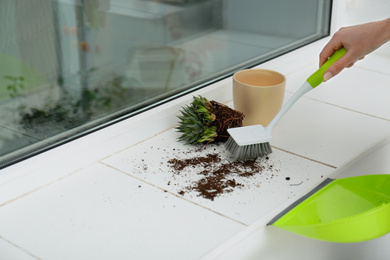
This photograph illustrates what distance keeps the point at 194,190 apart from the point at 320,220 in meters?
0.21

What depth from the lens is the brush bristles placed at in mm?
956

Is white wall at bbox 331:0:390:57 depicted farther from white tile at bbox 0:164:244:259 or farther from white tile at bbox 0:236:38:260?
white tile at bbox 0:236:38:260

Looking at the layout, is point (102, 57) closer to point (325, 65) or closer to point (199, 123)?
point (199, 123)

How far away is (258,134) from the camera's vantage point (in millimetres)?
955

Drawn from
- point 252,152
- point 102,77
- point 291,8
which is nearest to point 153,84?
point 102,77

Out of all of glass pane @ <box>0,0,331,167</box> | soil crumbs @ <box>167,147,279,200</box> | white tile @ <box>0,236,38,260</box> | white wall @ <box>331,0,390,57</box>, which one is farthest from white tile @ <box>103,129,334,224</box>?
white wall @ <box>331,0,390,57</box>

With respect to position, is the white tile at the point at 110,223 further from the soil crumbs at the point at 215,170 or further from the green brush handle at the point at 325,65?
the green brush handle at the point at 325,65

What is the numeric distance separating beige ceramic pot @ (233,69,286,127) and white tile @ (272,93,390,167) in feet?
0.19

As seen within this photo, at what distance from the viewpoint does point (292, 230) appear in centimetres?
78

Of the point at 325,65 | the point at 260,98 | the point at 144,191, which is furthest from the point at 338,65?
the point at 144,191

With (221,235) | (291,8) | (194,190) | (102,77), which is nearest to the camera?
(221,235)

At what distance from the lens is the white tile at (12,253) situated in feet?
2.42

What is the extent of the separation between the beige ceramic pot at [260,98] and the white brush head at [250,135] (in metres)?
0.07

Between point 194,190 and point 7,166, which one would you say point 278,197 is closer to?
point 194,190
